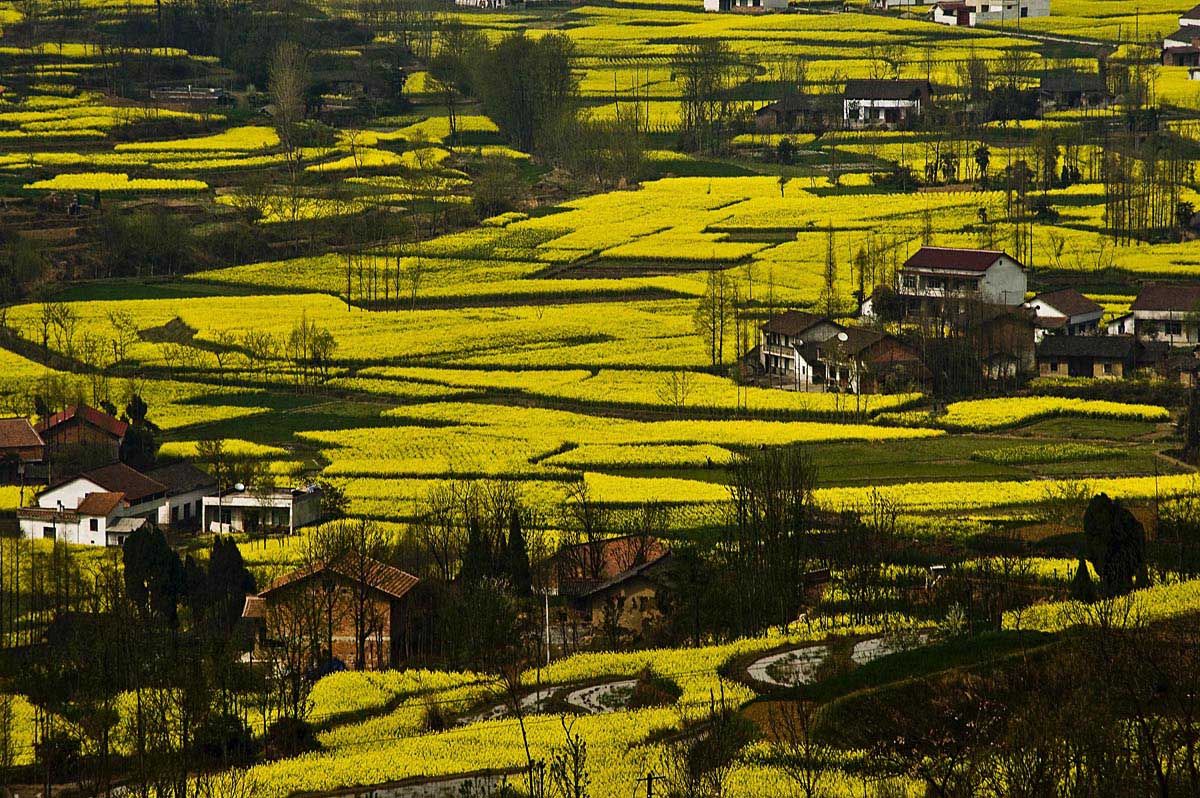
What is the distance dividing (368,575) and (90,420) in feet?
54.2

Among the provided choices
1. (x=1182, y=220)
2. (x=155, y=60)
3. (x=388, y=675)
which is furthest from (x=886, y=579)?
(x=155, y=60)

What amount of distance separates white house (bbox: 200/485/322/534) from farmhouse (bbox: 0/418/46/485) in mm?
6273

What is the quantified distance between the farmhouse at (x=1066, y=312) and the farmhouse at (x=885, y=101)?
35091mm

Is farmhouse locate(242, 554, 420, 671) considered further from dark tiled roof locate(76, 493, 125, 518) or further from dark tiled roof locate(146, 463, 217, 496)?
dark tiled roof locate(146, 463, 217, 496)

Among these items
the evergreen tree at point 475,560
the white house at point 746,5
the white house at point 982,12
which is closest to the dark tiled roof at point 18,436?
the evergreen tree at point 475,560

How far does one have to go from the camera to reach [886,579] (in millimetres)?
31641

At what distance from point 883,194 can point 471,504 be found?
135ft

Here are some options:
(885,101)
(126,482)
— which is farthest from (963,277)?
(885,101)

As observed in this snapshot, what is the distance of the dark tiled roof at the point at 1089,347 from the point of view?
52.3m

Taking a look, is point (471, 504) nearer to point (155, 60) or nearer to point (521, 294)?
point (521, 294)

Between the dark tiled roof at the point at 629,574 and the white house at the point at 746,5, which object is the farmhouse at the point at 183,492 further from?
the white house at the point at 746,5

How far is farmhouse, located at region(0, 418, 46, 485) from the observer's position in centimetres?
4453

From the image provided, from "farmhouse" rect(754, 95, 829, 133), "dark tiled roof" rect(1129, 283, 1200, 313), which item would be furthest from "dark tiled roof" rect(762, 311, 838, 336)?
"farmhouse" rect(754, 95, 829, 133)

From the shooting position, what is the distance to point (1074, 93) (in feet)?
297
